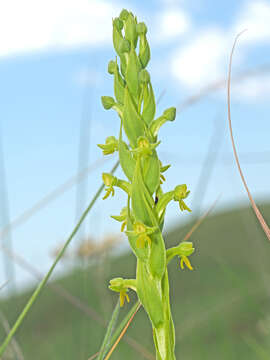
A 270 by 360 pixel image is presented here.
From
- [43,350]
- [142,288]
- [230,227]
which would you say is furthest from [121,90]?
[230,227]

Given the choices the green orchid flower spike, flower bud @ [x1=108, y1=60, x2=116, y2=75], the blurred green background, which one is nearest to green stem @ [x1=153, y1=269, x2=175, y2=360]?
the green orchid flower spike

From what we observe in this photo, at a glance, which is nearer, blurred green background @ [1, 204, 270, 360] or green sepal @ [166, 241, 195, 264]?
green sepal @ [166, 241, 195, 264]

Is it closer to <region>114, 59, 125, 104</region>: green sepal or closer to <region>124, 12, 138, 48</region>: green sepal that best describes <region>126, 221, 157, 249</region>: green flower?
<region>114, 59, 125, 104</region>: green sepal

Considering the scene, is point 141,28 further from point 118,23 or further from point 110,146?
point 110,146

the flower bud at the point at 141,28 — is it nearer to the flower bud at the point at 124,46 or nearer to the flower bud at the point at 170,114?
the flower bud at the point at 124,46

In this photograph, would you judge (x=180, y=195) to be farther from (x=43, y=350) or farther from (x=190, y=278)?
(x=190, y=278)
